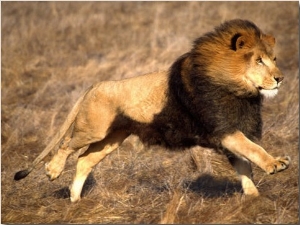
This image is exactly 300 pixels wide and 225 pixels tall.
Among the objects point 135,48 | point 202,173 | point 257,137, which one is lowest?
point 135,48

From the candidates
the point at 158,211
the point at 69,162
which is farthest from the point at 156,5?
the point at 158,211

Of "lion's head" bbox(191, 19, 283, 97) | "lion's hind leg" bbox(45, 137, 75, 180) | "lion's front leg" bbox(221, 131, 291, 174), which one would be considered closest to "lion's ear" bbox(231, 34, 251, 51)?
"lion's head" bbox(191, 19, 283, 97)

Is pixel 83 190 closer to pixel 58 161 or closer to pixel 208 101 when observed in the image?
pixel 58 161

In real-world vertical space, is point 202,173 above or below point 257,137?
below

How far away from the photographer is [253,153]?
15.8 feet

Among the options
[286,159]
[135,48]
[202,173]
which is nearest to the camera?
[286,159]

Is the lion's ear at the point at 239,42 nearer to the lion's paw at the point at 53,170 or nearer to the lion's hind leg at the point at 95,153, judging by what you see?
the lion's hind leg at the point at 95,153

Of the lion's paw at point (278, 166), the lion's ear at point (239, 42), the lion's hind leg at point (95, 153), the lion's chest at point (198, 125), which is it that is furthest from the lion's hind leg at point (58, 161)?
the lion's paw at point (278, 166)

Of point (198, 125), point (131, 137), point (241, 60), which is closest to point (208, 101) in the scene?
point (198, 125)

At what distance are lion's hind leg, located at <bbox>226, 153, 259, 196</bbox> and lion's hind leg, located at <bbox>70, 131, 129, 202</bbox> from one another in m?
1.15

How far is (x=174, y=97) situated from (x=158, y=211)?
0.97 meters

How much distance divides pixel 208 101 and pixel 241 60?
0.43m

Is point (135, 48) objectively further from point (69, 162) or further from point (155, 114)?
point (155, 114)

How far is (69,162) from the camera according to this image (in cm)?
732
